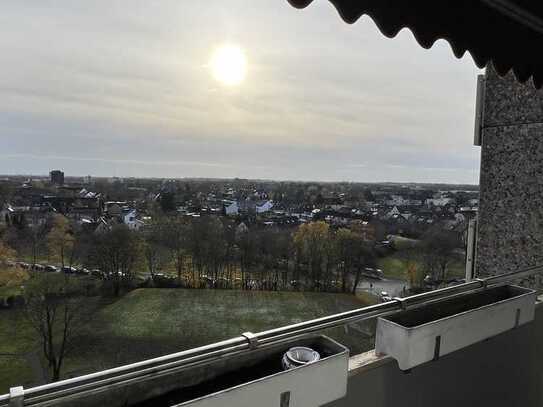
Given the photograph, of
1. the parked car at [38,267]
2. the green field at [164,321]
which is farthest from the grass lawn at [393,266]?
the parked car at [38,267]

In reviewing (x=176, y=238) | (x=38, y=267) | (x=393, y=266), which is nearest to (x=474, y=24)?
(x=393, y=266)

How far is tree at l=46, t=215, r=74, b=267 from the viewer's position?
11625 mm

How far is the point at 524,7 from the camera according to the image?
958 mm

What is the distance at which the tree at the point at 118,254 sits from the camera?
1258cm

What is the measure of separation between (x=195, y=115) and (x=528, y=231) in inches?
580

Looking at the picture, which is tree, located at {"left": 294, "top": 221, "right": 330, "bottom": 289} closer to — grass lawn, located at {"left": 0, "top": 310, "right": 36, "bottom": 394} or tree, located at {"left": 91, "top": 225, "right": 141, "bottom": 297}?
tree, located at {"left": 91, "top": 225, "right": 141, "bottom": 297}

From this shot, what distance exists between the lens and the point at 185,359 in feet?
2.11

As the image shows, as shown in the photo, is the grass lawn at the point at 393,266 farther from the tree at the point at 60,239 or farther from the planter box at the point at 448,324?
the tree at the point at 60,239

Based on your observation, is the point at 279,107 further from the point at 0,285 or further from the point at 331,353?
the point at 331,353

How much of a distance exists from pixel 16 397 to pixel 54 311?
52.2ft

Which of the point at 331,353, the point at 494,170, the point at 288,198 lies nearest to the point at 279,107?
the point at 288,198

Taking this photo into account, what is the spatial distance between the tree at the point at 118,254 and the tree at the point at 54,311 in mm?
1704

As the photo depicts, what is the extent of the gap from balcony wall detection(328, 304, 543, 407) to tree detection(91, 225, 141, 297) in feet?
41.1

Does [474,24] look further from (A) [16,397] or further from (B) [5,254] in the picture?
(B) [5,254]
